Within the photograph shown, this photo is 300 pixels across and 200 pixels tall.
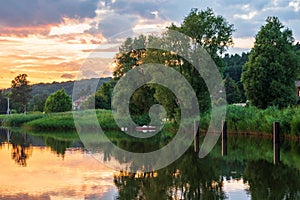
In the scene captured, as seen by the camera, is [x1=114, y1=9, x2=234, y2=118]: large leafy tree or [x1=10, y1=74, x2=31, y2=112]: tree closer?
[x1=114, y1=9, x2=234, y2=118]: large leafy tree

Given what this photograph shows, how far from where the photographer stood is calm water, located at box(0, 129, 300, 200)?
10797 mm

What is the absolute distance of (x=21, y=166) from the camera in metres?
16.3

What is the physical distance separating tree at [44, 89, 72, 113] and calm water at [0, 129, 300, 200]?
44059mm

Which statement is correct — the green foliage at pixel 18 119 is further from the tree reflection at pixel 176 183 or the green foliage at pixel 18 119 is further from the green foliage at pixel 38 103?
the tree reflection at pixel 176 183

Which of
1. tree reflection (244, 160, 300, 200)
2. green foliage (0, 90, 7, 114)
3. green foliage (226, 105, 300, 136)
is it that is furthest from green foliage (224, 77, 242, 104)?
tree reflection (244, 160, 300, 200)

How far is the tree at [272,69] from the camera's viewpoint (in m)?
39.2

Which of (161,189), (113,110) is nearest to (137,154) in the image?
(161,189)

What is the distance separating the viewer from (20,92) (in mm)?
83250

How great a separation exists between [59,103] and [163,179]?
169 ft

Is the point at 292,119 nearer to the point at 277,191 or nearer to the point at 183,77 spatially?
the point at 183,77

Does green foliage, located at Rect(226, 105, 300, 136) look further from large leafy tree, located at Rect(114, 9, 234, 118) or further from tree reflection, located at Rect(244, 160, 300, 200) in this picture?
tree reflection, located at Rect(244, 160, 300, 200)

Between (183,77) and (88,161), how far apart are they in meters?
19.3

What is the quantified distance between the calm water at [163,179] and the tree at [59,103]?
44.1 metres

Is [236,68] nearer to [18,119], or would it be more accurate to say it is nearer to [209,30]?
[18,119]
